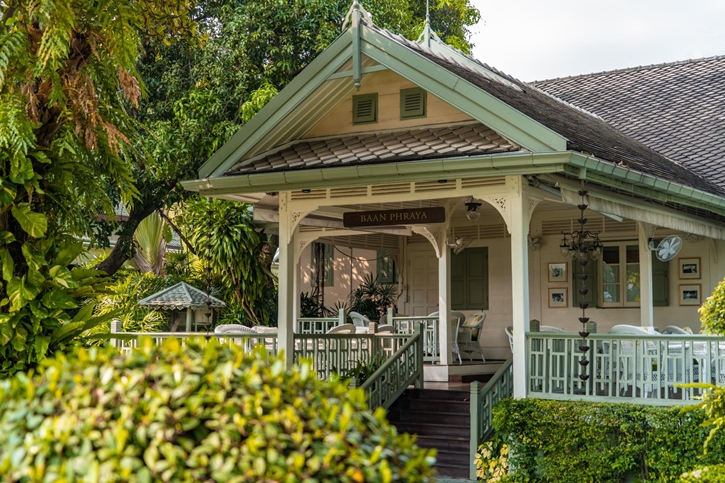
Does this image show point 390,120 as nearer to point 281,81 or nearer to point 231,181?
point 231,181

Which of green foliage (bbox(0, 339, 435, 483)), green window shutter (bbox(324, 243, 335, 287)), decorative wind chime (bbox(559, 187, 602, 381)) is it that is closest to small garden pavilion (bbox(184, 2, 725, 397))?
decorative wind chime (bbox(559, 187, 602, 381))

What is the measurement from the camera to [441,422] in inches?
500

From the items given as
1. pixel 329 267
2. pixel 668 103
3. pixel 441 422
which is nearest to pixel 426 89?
pixel 441 422

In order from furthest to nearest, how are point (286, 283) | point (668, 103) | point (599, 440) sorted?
1. point (668, 103)
2. point (286, 283)
3. point (599, 440)

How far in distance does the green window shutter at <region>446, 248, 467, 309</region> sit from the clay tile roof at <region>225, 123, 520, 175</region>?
5300mm

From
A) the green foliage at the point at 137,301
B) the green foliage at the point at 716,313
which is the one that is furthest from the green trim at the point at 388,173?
the green foliage at the point at 137,301

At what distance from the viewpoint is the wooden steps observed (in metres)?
11.7

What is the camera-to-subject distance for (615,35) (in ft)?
139

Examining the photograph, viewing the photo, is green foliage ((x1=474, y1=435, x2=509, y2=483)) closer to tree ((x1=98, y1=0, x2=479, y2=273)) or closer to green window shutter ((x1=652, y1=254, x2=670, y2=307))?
green window shutter ((x1=652, y1=254, x2=670, y2=307))

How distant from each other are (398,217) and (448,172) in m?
Result: 1.71

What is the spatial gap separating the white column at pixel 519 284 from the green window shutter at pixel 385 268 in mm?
Answer: 9558

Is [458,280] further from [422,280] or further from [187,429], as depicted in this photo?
[187,429]

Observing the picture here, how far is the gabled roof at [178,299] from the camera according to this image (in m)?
20.8

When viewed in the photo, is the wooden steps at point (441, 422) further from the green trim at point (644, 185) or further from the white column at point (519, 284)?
the green trim at point (644, 185)
